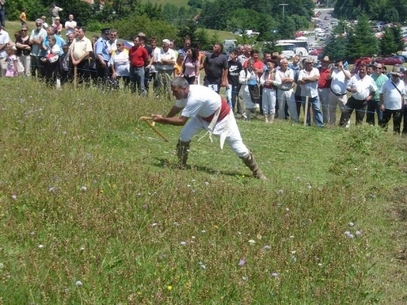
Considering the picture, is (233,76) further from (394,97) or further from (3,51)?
(3,51)

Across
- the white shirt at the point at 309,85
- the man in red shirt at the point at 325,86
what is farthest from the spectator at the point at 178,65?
the man in red shirt at the point at 325,86

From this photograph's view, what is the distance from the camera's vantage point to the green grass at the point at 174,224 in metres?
6.91

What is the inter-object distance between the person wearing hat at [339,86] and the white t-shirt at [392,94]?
3.94ft

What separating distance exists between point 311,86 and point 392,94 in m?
2.09

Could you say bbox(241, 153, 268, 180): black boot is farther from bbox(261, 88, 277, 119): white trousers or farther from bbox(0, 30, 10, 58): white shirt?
bbox(0, 30, 10, 58): white shirt

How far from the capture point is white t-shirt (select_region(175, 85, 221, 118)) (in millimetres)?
11820

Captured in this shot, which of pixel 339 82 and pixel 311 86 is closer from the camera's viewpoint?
pixel 311 86

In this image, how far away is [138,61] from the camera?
19.5m

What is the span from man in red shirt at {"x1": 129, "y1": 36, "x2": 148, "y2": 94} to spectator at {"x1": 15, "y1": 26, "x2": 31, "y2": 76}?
3.65 m

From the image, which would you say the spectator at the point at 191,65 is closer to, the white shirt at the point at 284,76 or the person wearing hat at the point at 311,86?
the white shirt at the point at 284,76

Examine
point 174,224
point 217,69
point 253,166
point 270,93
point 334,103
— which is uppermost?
point 174,224

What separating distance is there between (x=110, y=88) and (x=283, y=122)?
450cm

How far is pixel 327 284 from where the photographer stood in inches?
293

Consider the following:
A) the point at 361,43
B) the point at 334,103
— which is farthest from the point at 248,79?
the point at 361,43
